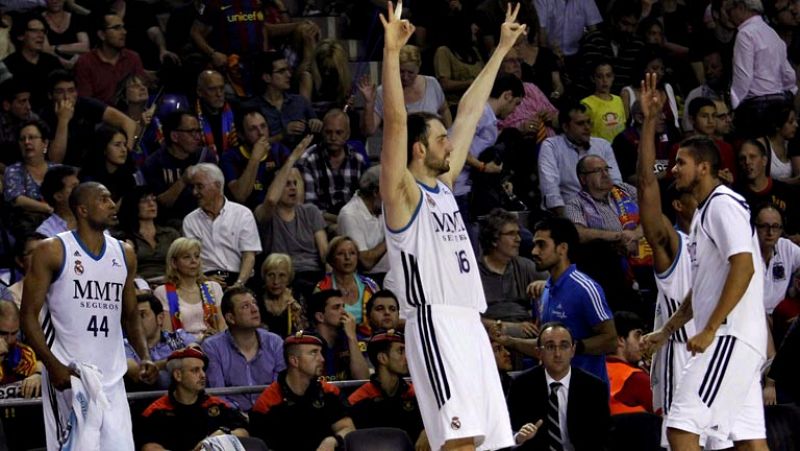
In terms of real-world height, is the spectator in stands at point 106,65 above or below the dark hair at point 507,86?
above

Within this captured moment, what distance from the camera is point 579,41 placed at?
60.5 feet

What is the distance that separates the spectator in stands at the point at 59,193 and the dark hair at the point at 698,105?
6.81m

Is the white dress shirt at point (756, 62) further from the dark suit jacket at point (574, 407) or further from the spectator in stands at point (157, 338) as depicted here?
the spectator in stands at point (157, 338)

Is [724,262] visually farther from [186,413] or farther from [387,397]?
[186,413]

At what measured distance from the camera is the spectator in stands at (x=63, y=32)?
15.8 metres

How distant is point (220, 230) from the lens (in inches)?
526

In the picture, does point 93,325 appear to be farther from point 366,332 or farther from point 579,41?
point 579,41

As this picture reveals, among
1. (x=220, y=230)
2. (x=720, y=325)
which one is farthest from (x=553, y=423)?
(x=220, y=230)

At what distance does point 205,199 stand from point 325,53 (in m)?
3.23

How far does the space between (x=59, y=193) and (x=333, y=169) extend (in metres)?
2.99

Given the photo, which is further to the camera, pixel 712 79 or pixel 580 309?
pixel 712 79

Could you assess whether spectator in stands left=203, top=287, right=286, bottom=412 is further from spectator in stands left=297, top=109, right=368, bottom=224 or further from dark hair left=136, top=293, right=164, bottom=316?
spectator in stands left=297, top=109, right=368, bottom=224

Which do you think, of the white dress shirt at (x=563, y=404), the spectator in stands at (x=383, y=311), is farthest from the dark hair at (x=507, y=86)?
the white dress shirt at (x=563, y=404)

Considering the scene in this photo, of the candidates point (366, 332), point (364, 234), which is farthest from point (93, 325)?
point (364, 234)
